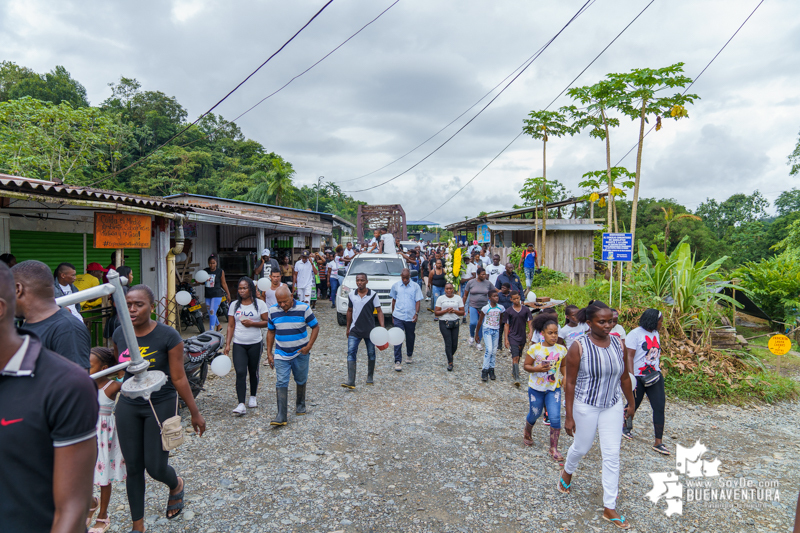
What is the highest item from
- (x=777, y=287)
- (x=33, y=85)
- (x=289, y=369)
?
(x=33, y=85)

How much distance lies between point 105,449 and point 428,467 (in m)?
2.70

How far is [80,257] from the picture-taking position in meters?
7.55

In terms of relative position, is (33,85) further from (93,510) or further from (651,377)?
(651,377)

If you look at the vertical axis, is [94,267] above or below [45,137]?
below

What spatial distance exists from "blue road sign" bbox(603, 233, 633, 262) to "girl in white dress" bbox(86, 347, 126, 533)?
7919 millimetres

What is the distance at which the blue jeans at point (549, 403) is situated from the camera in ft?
14.4

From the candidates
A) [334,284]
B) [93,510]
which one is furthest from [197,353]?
[334,284]

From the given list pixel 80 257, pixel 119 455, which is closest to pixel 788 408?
pixel 119 455

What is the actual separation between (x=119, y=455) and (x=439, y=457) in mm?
2804

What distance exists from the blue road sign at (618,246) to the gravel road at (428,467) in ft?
9.37

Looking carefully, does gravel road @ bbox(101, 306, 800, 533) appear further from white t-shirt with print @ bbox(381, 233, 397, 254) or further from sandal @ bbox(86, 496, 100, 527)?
white t-shirt with print @ bbox(381, 233, 397, 254)

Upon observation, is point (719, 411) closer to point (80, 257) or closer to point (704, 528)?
point (704, 528)

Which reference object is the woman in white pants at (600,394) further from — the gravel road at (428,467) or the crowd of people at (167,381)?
the gravel road at (428,467)

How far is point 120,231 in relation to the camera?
22.3 ft
